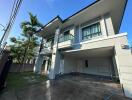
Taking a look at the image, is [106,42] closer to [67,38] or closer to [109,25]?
[109,25]

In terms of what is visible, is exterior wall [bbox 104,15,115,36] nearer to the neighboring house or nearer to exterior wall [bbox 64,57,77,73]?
the neighboring house

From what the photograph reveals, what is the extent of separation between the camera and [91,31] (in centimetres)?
810

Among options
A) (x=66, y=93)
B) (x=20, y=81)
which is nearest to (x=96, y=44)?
(x=66, y=93)

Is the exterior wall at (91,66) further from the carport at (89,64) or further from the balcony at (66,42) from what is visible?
the balcony at (66,42)

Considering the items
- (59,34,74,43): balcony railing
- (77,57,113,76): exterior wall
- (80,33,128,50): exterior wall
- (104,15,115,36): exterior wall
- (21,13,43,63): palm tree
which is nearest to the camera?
(80,33,128,50): exterior wall

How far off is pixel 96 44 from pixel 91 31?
7.25 ft

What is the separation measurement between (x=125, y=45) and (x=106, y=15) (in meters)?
4.00

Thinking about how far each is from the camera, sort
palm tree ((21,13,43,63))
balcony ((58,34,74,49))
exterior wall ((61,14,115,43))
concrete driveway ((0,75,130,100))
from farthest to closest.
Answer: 1. palm tree ((21,13,43,63))
2. balcony ((58,34,74,49))
3. exterior wall ((61,14,115,43))
4. concrete driveway ((0,75,130,100))

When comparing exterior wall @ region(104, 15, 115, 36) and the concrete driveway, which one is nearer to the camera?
the concrete driveway

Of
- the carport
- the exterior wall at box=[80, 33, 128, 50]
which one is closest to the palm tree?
the carport

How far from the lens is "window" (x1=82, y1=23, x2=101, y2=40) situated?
759cm

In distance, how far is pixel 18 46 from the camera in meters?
14.8

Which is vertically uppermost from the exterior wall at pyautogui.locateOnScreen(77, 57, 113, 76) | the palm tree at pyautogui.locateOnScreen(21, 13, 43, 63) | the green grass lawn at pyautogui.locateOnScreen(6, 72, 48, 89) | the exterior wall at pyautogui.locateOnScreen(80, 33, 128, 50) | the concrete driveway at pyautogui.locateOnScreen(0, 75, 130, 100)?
the palm tree at pyautogui.locateOnScreen(21, 13, 43, 63)

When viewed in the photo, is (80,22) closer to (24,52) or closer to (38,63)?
(38,63)
